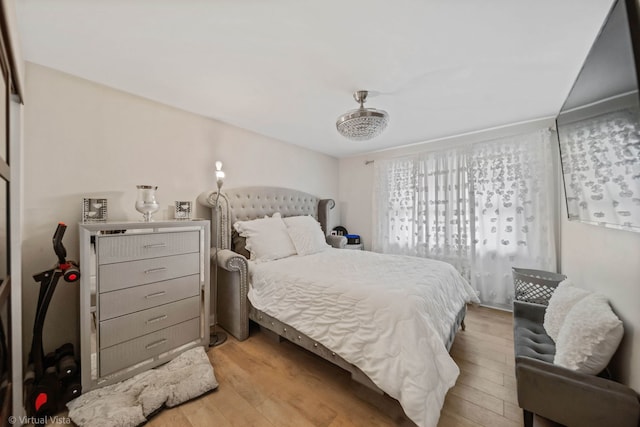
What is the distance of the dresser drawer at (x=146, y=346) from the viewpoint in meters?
1.59

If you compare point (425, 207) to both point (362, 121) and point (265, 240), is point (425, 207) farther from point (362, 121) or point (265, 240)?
point (265, 240)

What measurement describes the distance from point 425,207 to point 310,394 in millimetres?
2829

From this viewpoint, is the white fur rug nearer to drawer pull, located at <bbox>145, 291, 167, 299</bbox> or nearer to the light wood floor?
the light wood floor

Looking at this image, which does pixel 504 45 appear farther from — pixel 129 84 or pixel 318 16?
pixel 129 84

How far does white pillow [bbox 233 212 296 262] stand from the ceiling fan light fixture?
1.38 meters

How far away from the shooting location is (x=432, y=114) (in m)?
2.53

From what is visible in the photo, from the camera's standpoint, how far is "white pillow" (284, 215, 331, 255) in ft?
9.27

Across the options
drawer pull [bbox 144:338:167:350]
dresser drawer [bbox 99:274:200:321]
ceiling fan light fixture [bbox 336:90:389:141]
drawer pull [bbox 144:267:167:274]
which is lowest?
drawer pull [bbox 144:338:167:350]

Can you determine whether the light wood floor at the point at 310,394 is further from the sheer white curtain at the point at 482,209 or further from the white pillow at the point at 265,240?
the sheer white curtain at the point at 482,209

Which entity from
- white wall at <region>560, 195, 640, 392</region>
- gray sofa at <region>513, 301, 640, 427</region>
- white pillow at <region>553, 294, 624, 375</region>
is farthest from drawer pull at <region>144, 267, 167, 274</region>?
white wall at <region>560, 195, 640, 392</region>

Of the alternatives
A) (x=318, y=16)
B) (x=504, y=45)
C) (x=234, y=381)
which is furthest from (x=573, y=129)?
(x=234, y=381)

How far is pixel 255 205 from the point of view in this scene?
3.03 metres

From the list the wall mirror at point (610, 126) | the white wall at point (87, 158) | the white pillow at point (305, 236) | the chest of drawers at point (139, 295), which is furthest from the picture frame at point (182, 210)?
the wall mirror at point (610, 126)

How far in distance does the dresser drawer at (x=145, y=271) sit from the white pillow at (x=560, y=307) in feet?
8.74
